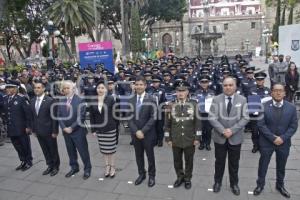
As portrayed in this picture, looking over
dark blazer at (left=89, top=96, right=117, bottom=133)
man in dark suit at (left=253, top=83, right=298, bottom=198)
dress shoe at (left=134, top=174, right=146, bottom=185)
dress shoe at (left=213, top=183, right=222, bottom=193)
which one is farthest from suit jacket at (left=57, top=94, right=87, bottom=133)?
man in dark suit at (left=253, top=83, right=298, bottom=198)

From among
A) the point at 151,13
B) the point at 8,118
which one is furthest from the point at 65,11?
the point at 8,118

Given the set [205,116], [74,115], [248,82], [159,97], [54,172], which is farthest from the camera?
[248,82]

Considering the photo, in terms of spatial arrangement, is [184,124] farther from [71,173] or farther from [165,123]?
[71,173]

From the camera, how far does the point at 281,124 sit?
5.68 metres

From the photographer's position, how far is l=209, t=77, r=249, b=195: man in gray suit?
228 inches

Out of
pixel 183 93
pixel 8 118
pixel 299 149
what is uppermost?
pixel 183 93

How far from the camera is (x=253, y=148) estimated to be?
8.30 m

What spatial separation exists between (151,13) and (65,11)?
18148mm

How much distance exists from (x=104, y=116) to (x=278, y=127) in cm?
295

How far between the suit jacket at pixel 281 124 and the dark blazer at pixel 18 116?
181 inches

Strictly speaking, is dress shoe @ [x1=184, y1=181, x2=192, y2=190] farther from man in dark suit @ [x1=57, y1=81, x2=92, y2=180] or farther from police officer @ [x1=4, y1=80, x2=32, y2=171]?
police officer @ [x1=4, y1=80, x2=32, y2=171]

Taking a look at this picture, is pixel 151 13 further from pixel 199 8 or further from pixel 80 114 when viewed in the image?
pixel 80 114

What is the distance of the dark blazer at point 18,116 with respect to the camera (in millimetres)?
7473

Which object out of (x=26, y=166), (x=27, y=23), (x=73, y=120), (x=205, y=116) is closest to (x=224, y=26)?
(x=27, y=23)
